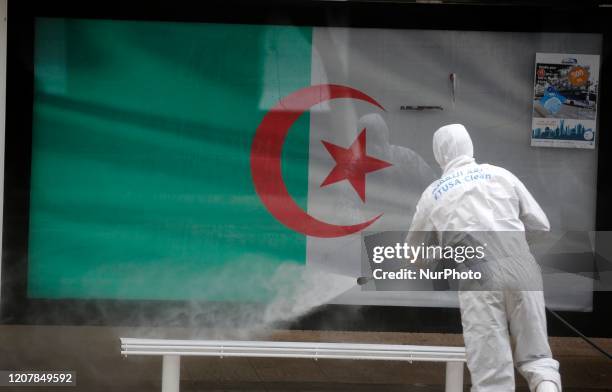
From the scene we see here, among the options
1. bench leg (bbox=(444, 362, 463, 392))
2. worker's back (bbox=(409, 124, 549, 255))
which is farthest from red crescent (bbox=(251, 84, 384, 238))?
worker's back (bbox=(409, 124, 549, 255))

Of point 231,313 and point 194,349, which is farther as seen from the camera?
point 231,313

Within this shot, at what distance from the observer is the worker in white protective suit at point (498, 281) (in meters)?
5.34

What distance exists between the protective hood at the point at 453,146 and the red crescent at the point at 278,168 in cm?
160

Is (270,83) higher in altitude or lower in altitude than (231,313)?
higher

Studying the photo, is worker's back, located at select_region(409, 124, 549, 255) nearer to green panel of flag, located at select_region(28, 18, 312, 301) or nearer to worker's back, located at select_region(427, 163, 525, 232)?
worker's back, located at select_region(427, 163, 525, 232)

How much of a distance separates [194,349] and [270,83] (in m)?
2.08

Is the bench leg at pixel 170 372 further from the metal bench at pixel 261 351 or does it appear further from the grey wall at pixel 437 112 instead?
the grey wall at pixel 437 112

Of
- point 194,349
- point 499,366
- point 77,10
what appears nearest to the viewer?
point 499,366

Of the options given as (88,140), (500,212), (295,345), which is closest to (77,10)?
(88,140)

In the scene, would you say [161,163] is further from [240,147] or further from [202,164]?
[240,147]

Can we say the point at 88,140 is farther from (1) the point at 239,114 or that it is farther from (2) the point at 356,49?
(2) the point at 356,49

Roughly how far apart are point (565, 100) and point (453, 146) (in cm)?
188

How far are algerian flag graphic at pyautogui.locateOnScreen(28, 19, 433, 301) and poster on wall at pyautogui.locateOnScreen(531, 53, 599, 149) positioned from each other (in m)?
0.91

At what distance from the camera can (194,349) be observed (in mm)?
6184
